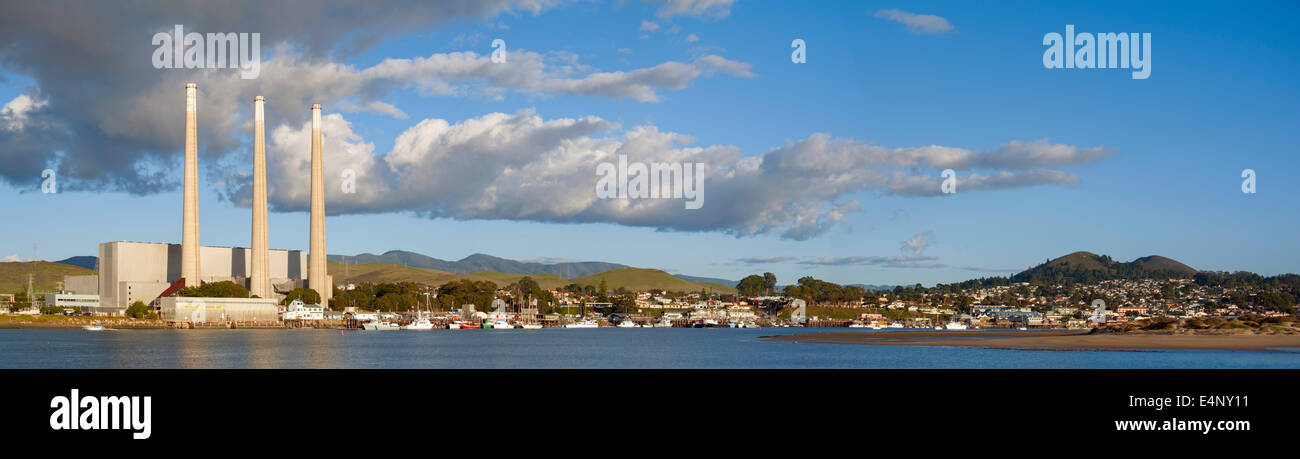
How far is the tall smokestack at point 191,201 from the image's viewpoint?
18000 centimetres

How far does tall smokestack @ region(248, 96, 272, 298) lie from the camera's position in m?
190

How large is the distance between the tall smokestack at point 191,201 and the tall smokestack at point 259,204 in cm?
1002

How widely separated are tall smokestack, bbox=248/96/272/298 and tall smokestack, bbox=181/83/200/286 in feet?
32.9

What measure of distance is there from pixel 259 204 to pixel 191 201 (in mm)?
12058

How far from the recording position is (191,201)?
600 feet

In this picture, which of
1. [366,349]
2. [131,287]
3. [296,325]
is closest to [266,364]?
[366,349]
